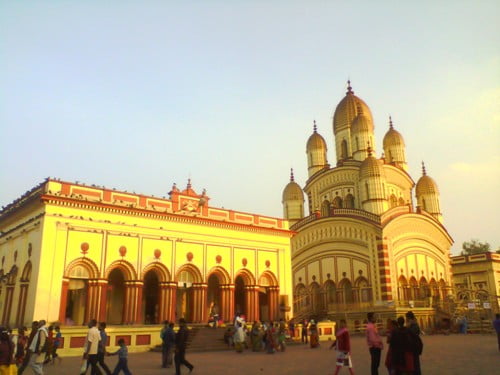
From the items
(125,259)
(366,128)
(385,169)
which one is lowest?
(125,259)

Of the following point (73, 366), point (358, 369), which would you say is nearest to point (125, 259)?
point (73, 366)

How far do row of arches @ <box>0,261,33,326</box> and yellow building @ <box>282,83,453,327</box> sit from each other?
22.6 metres

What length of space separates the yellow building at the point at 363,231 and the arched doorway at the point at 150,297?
15.5 meters

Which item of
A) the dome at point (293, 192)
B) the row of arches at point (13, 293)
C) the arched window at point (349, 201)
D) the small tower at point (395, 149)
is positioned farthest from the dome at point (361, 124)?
the row of arches at point (13, 293)

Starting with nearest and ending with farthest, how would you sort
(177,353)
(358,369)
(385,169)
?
(177,353), (358,369), (385,169)

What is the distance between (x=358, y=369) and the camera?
13211 millimetres

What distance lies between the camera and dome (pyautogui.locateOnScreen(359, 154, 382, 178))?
38.3 metres

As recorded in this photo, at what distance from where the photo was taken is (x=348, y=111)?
45156 mm

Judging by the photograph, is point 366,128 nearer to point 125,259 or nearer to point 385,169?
point 385,169

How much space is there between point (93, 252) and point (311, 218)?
2274cm

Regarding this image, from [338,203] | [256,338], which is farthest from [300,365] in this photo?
[338,203]

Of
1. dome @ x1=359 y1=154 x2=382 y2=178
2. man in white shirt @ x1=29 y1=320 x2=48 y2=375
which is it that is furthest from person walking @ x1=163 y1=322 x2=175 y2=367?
dome @ x1=359 y1=154 x2=382 y2=178

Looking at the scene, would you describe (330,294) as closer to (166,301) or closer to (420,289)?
(420,289)

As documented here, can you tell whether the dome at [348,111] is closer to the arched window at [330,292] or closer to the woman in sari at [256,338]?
the arched window at [330,292]
